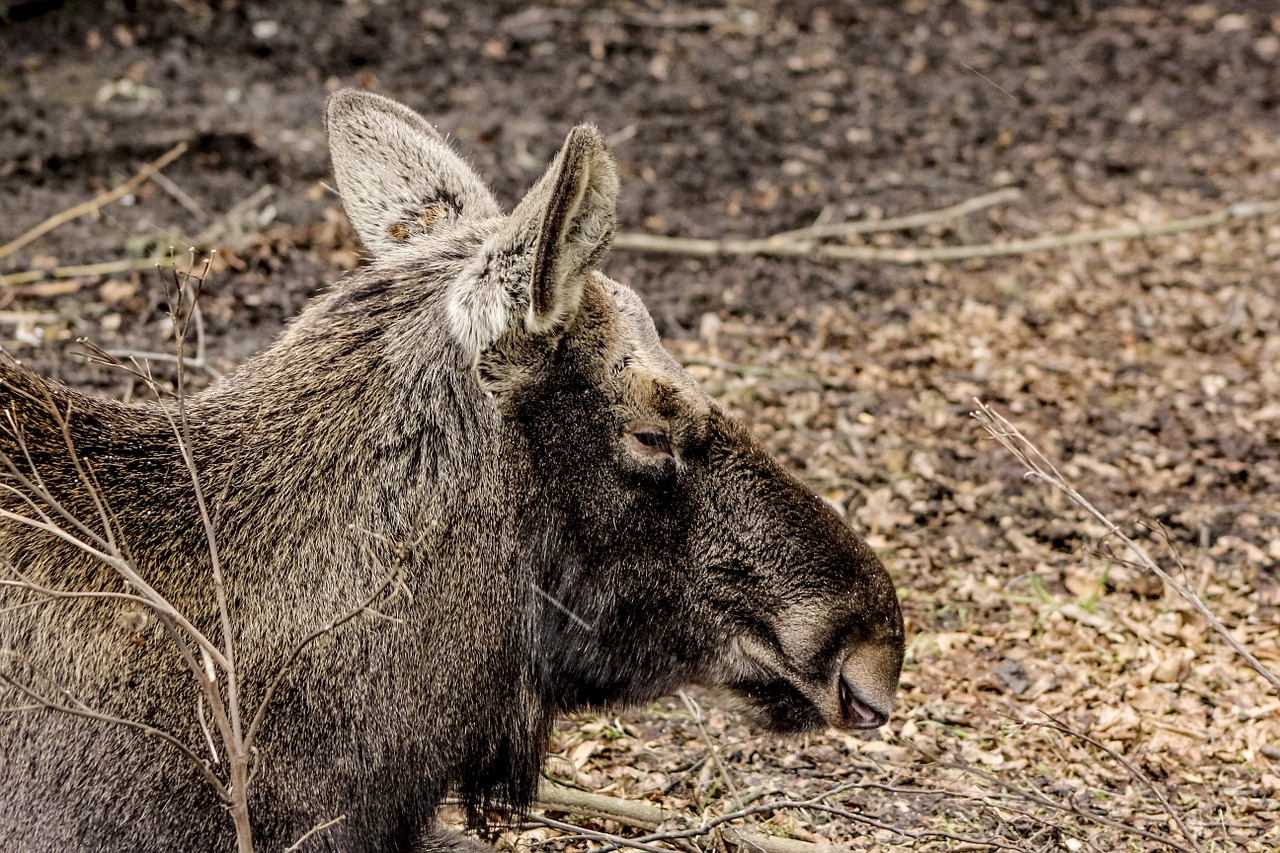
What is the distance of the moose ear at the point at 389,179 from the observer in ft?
13.3

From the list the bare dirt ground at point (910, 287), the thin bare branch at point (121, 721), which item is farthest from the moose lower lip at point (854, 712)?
the thin bare branch at point (121, 721)

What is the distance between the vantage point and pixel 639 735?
505 cm

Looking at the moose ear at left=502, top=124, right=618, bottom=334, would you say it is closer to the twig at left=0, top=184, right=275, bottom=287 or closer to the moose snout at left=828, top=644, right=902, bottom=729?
the moose snout at left=828, top=644, right=902, bottom=729

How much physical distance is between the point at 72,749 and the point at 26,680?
0.67 ft

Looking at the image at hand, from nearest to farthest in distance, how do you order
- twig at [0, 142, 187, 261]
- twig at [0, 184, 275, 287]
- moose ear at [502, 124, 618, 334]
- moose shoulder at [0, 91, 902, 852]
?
1. moose ear at [502, 124, 618, 334]
2. moose shoulder at [0, 91, 902, 852]
3. twig at [0, 184, 275, 287]
4. twig at [0, 142, 187, 261]

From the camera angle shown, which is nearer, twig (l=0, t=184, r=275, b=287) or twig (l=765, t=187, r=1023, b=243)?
twig (l=0, t=184, r=275, b=287)

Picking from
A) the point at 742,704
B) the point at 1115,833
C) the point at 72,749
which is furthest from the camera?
the point at 1115,833

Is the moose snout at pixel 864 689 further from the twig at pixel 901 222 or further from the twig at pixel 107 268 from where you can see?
the twig at pixel 901 222

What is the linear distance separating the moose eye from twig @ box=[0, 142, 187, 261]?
552cm

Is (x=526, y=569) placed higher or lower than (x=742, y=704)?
higher

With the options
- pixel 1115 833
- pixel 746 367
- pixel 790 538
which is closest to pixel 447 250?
pixel 790 538

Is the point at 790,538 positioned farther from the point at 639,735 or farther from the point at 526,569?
the point at 639,735

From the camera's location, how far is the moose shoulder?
10.9ft

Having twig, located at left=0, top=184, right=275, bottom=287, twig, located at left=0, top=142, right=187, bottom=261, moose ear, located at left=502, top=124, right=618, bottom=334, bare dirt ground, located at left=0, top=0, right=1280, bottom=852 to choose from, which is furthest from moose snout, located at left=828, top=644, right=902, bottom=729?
twig, located at left=0, top=142, right=187, bottom=261
